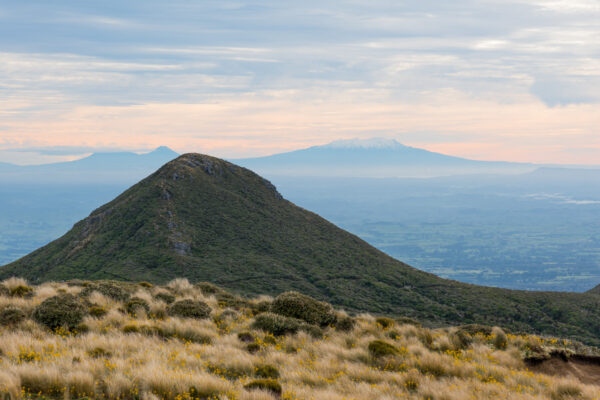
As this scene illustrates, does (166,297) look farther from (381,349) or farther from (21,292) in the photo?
(381,349)

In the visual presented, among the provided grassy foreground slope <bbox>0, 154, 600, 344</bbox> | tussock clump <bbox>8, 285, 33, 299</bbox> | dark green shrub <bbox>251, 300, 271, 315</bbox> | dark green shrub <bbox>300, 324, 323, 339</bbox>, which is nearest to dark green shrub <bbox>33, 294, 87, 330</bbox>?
tussock clump <bbox>8, 285, 33, 299</bbox>

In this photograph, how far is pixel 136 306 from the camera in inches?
632

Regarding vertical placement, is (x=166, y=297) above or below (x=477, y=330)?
above

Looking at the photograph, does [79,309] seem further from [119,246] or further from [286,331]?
[119,246]

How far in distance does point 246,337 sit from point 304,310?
3.59 meters

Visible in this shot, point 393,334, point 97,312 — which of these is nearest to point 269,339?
point 393,334

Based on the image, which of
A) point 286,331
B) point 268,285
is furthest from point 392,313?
point 286,331

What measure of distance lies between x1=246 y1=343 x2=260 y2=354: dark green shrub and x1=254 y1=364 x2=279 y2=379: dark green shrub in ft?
6.13

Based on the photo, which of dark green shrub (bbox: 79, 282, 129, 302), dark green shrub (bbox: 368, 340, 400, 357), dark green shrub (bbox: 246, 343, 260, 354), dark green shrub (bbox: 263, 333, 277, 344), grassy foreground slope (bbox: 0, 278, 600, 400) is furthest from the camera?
dark green shrub (bbox: 79, 282, 129, 302)

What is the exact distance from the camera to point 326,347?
13047 mm

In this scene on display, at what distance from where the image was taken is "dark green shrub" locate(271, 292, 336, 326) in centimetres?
1658

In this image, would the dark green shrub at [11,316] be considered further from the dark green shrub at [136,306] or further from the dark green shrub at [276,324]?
the dark green shrub at [276,324]

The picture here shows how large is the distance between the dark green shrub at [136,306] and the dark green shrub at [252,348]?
526 cm

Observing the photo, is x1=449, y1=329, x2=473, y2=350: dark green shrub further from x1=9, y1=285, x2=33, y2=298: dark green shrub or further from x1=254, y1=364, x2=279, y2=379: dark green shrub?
x1=9, y1=285, x2=33, y2=298: dark green shrub
